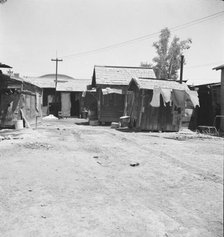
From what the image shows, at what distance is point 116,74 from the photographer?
2342 cm

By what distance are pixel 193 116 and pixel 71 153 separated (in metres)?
10.4

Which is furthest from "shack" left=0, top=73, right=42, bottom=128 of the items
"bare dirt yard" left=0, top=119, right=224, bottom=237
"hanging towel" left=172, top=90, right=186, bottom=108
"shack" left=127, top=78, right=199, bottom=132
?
"hanging towel" left=172, top=90, right=186, bottom=108

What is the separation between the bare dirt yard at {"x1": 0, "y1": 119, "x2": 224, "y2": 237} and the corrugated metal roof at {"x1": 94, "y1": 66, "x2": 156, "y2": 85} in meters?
14.2

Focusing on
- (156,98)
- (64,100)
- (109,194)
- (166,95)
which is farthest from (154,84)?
(64,100)

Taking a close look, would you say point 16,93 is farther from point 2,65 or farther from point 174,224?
point 174,224

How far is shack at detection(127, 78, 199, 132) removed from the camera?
15180mm

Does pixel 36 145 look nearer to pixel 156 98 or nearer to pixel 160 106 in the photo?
pixel 156 98

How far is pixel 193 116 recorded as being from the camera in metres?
16.7

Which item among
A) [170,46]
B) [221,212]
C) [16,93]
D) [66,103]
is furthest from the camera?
[170,46]

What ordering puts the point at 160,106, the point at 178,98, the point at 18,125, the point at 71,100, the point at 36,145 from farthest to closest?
the point at 71,100
the point at 160,106
the point at 178,98
the point at 18,125
the point at 36,145

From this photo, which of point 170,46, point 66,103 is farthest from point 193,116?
point 170,46

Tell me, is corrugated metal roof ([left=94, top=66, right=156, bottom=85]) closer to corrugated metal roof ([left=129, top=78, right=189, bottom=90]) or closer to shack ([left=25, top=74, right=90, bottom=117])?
corrugated metal roof ([left=129, top=78, right=189, bottom=90])

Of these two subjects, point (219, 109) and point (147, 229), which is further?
point (219, 109)

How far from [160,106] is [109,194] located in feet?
37.0
